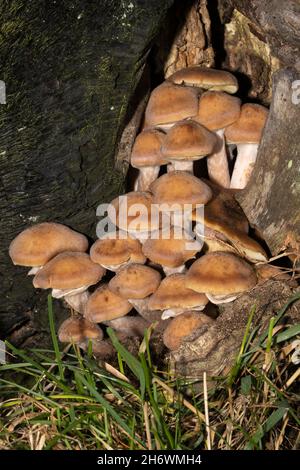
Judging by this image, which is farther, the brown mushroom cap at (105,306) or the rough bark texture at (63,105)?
the brown mushroom cap at (105,306)

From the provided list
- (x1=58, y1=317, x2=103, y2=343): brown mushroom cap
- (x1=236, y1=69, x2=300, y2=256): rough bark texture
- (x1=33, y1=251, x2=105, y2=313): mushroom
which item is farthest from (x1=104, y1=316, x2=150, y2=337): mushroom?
(x1=236, y1=69, x2=300, y2=256): rough bark texture

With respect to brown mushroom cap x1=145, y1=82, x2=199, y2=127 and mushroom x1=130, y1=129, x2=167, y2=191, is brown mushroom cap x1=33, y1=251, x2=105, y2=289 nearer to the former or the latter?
mushroom x1=130, y1=129, x2=167, y2=191

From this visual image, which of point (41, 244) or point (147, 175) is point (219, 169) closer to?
point (147, 175)

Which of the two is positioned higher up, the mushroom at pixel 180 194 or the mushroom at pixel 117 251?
the mushroom at pixel 180 194

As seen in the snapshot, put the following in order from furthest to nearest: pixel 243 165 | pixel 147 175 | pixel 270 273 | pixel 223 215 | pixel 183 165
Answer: pixel 243 165
pixel 147 175
pixel 183 165
pixel 223 215
pixel 270 273

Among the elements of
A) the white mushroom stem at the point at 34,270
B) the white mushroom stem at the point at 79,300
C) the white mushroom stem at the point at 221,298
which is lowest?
the white mushroom stem at the point at 79,300

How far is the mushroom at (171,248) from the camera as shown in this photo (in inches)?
143

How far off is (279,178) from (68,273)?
145cm

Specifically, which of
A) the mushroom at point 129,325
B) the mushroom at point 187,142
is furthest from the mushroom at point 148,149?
the mushroom at point 129,325

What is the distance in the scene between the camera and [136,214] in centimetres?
372

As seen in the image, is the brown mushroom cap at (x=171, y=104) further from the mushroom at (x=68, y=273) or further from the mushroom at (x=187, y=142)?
the mushroom at (x=68, y=273)

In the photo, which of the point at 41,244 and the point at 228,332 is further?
the point at 41,244

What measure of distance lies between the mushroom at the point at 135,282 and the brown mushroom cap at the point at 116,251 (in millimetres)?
73

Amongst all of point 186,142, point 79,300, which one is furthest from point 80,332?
point 186,142
